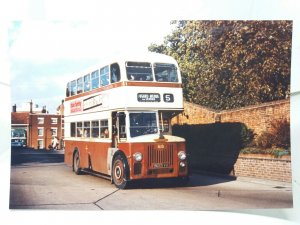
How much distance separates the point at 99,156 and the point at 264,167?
311cm

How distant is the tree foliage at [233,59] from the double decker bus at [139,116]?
1.06ft

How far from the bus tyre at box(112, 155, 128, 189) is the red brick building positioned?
4.60 ft

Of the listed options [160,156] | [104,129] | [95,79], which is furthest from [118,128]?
[95,79]

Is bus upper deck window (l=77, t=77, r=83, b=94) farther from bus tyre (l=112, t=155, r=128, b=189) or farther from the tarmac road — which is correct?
bus tyre (l=112, t=155, r=128, b=189)

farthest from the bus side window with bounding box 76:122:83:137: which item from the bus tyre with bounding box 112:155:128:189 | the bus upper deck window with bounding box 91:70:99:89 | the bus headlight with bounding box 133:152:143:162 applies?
the bus headlight with bounding box 133:152:143:162

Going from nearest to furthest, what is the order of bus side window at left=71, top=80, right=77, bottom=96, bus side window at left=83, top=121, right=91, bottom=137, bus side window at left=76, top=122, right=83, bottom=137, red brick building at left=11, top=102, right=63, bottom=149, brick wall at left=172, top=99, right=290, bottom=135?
red brick building at left=11, top=102, right=63, bottom=149
brick wall at left=172, top=99, right=290, bottom=135
bus side window at left=71, top=80, right=77, bottom=96
bus side window at left=83, top=121, right=91, bottom=137
bus side window at left=76, top=122, right=83, bottom=137

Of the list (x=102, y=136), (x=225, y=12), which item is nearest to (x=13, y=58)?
(x=102, y=136)

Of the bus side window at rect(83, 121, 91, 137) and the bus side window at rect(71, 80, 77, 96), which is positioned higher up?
the bus side window at rect(71, 80, 77, 96)

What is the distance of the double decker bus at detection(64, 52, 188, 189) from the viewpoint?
21.9 ft

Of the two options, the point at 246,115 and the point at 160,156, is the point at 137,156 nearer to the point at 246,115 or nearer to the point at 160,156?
the point at 160,156

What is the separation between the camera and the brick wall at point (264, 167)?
6910 millimetres

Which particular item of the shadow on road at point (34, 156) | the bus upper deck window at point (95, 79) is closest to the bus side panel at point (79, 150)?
the shadow on road at point (34, 156)

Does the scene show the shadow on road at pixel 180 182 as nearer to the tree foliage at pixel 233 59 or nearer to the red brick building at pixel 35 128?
the tree foliage at pixel 233 59

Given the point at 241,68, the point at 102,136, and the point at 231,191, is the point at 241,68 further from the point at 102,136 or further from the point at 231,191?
the point at 102,136
